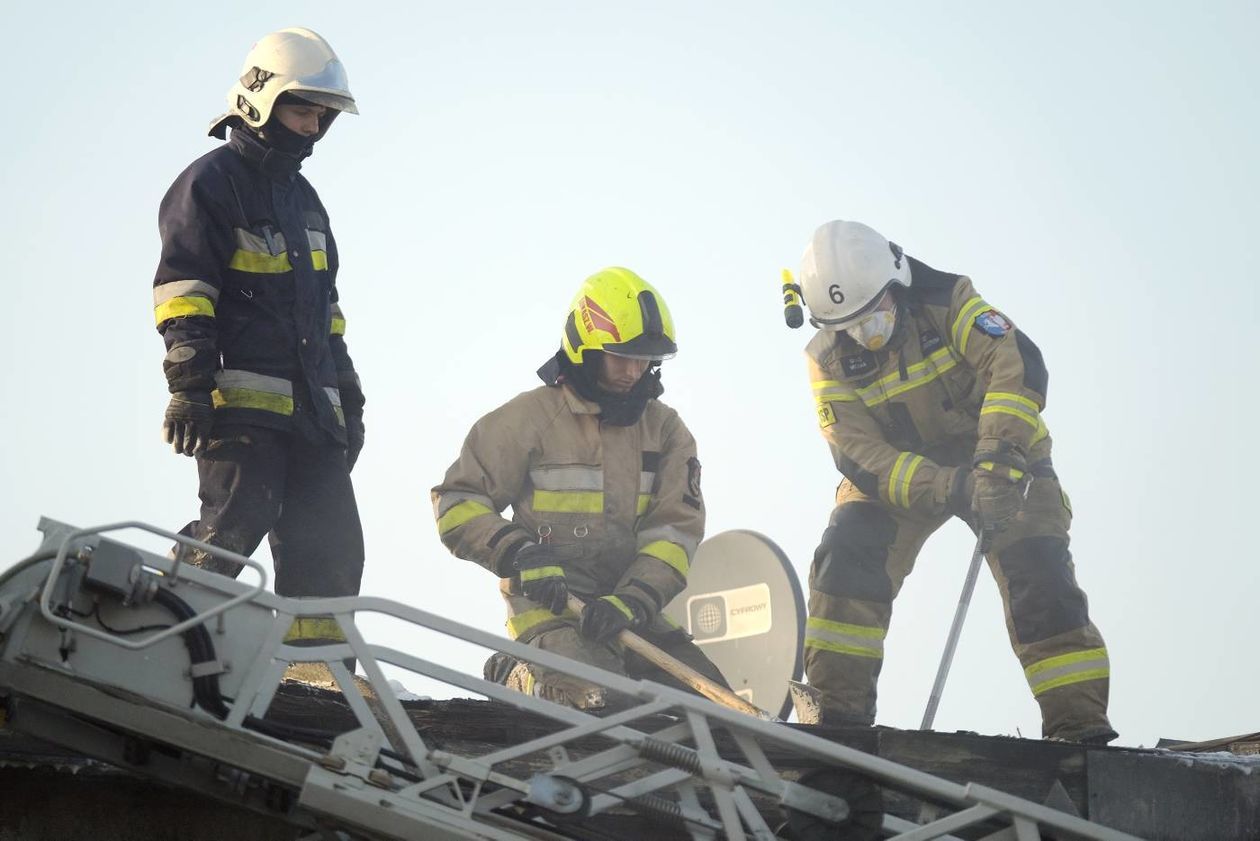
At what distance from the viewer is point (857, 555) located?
7695mm

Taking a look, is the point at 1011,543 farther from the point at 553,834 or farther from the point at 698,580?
the point at 553,834

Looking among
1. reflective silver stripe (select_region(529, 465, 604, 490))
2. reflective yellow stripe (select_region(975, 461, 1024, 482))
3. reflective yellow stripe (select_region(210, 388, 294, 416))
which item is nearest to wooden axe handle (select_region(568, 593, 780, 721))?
reflective silver stripe (select_region(529, 465, 604, 490))

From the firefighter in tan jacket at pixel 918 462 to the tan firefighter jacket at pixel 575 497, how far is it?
2.80 feet

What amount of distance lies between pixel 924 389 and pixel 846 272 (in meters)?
0.65

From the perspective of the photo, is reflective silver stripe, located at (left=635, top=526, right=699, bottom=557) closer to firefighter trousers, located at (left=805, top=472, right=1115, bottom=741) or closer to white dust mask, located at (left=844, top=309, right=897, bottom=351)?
firefighter trousers, located at (left=805, top=472, right=1115, bottom=741)

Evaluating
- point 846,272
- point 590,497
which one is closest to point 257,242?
point 590,497

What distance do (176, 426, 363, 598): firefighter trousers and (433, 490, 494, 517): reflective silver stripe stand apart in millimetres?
601

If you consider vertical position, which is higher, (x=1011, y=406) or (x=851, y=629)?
(x=1011, y=406)

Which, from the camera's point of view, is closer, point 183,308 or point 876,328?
point 183,308

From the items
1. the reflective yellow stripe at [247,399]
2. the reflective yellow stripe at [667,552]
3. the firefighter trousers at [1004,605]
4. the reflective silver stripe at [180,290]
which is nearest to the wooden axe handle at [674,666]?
the reflective yellow stripe at [667,552]

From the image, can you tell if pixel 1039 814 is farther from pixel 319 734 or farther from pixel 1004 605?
pixel 1004 605

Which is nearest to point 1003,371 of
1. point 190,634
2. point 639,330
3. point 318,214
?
point 639,330

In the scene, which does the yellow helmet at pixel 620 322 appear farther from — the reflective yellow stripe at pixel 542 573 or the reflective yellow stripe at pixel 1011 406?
the reflective yellow stripe at pixel 1011 406

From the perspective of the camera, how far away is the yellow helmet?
7238 millimetres
